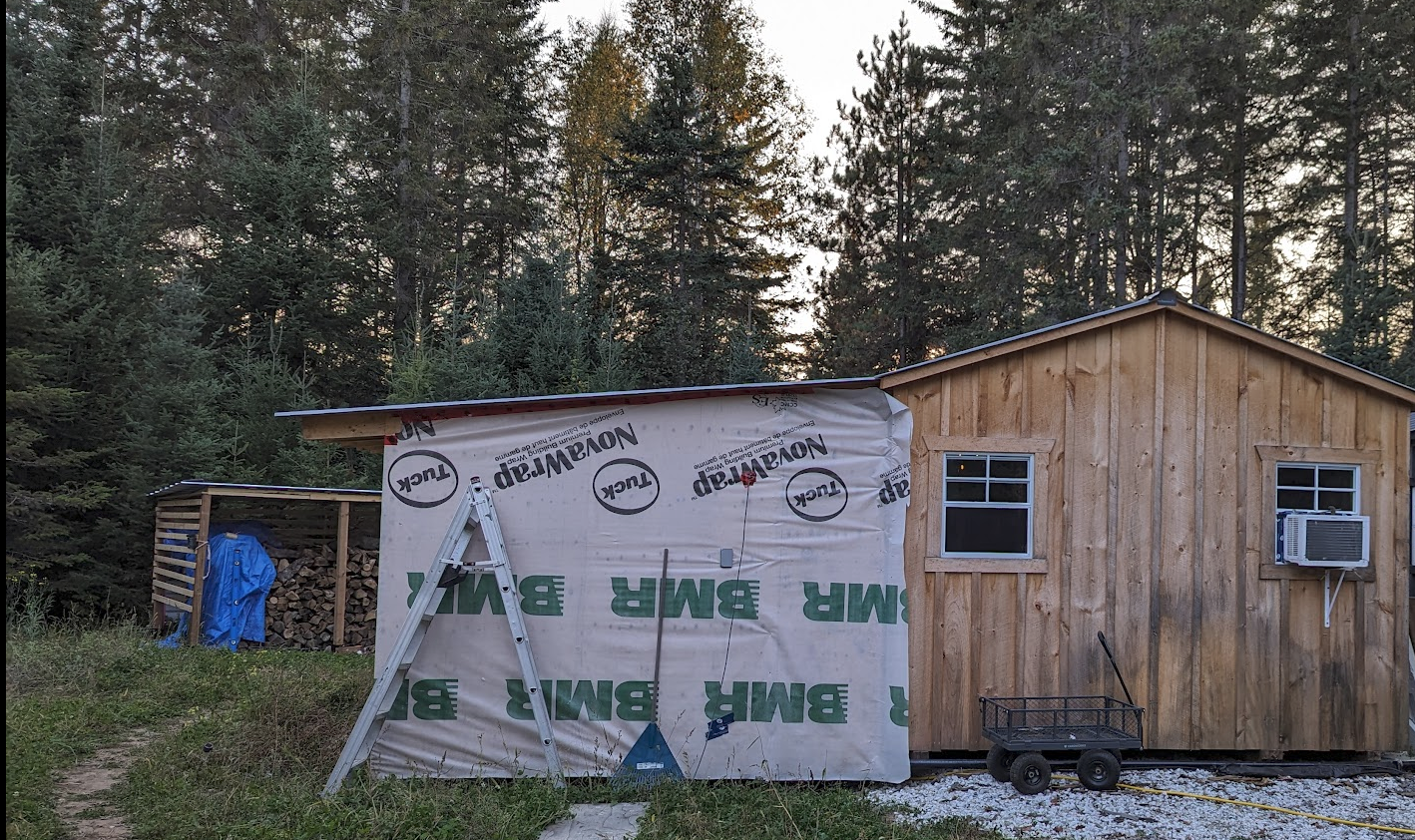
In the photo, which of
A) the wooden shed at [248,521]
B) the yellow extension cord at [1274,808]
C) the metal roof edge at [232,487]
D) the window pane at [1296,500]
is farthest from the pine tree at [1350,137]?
the wooden shed at [248,521]

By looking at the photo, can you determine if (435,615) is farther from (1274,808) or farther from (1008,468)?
(1274,808)

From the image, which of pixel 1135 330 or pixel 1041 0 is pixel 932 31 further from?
pixel 1135 330

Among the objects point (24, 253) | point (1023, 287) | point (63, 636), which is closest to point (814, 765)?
point (63, 636)

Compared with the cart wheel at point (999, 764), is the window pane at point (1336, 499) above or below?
above

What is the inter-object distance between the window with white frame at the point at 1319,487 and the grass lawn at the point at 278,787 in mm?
3657

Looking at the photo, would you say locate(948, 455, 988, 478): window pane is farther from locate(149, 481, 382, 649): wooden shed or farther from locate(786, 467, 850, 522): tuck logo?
locate(149, 481, 382, 649): wooden shed

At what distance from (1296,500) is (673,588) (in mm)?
4558

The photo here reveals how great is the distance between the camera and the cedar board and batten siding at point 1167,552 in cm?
700

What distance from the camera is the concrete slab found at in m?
5.55

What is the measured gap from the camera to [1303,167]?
1942 cm

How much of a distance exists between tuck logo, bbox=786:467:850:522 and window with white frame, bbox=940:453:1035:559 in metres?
0.76

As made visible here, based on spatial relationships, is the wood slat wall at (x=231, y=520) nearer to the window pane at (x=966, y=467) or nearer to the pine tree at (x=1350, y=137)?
the window pane at (x=966, y=467)

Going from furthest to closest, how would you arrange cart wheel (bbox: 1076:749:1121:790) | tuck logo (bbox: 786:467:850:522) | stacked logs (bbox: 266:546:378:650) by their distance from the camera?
stacked logs (bbox: 266:546:378:650)
tuck logo (bbox: 786:467:850:522)
cart wheel (bbox: 1076:749:1121:790)

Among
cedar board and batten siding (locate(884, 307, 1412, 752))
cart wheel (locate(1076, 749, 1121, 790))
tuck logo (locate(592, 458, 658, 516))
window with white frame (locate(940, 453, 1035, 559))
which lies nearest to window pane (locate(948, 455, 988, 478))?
window with white frame (locate(940, 453, 1035, 559))
